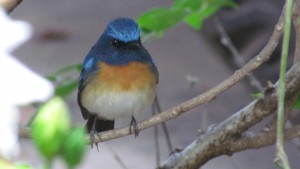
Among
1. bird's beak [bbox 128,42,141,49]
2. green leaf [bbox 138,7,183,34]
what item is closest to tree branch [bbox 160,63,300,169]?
green leaf [bbox 138,7,183,34]

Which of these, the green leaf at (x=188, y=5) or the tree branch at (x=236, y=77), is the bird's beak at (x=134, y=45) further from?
the tree branch at (x=236, y=77)

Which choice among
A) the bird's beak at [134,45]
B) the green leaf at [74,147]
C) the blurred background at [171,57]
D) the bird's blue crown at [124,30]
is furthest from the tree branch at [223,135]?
the blurred background at [171,57]

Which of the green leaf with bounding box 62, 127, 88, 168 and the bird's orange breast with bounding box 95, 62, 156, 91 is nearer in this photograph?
the green leaf with bounding box 62, 127, 88, 168

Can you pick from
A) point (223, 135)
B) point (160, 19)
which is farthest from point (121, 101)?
point (223, 135)

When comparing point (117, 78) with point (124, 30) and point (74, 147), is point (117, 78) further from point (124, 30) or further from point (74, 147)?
point (74, 147)

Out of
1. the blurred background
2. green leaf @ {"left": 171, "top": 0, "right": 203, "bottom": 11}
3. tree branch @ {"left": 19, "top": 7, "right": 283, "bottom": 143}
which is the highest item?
tree branch @ {"left": 19, "top": 7, "right": 283, "bottom": 143}

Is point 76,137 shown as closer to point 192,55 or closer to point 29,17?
point 192,55

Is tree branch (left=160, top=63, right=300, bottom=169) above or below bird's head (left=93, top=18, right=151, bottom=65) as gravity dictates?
above

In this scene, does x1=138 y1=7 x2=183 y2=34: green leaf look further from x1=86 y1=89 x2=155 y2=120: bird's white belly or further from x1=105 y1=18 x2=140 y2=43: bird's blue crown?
x1=86 y1=89 x2=155 y2=120: bird's white belly
